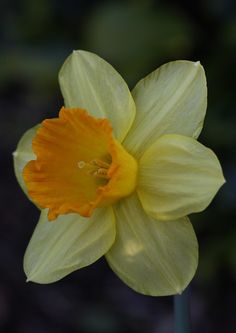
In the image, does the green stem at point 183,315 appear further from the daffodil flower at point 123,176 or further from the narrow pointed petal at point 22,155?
the narrow pointed petal at point 22,155

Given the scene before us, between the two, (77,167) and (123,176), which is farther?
(77,167)

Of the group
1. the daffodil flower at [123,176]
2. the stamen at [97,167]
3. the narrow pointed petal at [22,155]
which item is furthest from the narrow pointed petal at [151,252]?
the narrow pointed petal at [22,155]

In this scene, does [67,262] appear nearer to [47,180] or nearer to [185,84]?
[47,180]

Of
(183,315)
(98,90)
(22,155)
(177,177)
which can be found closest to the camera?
(183,315)

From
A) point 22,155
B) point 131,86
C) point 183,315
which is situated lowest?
point 131,86

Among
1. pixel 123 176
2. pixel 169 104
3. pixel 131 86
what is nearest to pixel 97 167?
pixel 123 176

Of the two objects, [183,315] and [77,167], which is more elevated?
[77,167]

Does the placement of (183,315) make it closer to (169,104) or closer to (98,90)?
(169,104)

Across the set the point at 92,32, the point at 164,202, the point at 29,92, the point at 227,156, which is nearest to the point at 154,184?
the point at 164,202
